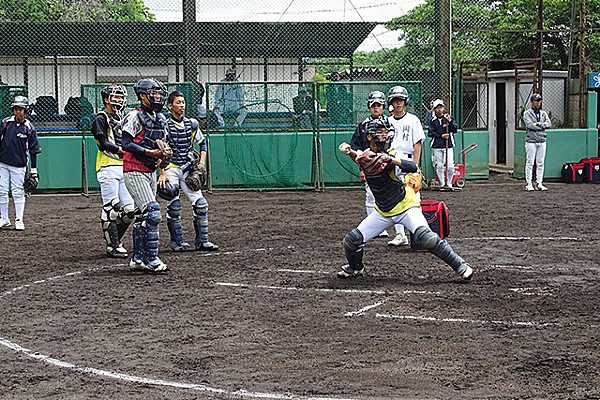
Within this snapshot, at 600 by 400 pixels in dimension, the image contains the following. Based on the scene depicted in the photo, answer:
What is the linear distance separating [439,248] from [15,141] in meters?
8.20

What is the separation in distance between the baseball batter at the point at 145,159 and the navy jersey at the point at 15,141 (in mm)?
5091

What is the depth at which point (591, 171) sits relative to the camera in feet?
76.7

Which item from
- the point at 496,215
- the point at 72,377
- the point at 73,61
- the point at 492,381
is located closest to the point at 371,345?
the point at 492,381

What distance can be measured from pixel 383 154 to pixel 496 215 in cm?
711

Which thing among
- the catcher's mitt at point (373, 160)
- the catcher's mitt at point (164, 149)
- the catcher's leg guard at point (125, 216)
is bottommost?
the catcher's leg guard at point (125, 216)

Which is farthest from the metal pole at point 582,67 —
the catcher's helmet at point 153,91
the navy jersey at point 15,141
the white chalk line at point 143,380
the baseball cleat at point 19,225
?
the white chalk line at point 143,380

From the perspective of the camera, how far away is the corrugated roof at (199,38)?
23.8 meters

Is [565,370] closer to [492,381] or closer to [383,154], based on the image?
[492,381]

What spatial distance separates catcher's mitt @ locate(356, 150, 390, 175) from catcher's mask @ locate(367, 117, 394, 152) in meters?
0.19

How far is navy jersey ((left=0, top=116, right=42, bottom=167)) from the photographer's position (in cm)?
1495

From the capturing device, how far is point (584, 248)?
478 inches

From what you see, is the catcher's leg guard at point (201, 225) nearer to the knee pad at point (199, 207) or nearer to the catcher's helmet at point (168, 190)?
the knee pad at point (199, 207)

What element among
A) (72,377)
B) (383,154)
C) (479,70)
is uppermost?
(479,70)

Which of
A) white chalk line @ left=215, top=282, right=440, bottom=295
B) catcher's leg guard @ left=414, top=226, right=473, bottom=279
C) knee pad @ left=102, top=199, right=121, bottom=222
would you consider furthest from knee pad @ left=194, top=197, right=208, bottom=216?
catcher's leg guard @ left=414, top=226, right=473, bottom=279
